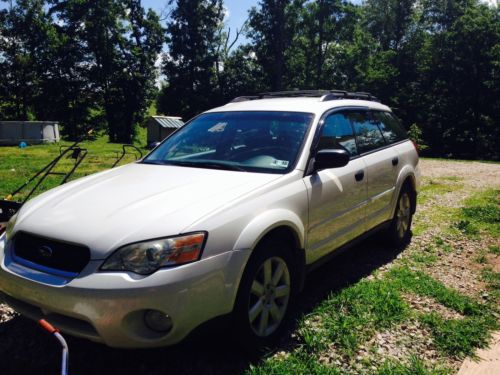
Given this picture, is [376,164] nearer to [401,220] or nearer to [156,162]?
[401,220]

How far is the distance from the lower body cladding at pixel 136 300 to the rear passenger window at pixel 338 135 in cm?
165

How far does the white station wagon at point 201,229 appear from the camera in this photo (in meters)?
2.26

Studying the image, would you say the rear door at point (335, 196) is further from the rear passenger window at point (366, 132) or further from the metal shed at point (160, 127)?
the metal shed at point (160, 127)

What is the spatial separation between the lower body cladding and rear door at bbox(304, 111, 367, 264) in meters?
1.05

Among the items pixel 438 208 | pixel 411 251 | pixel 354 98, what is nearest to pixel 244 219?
pixel 354 98

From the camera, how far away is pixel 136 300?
7.16 ft

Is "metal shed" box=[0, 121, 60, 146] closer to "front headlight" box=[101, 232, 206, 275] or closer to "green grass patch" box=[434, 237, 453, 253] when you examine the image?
"green grass patch" box=[434, 237, 453, 253]

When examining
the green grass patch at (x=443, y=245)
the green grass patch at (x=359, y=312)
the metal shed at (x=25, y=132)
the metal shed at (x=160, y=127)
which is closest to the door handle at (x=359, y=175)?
the green grass patch at (x=359, y=312)

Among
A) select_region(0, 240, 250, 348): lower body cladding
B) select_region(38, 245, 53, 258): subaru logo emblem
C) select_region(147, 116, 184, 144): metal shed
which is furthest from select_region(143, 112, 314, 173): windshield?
select_region(147, 116, 184, 144): metal shed

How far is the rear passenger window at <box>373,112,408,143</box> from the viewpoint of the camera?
4930mm

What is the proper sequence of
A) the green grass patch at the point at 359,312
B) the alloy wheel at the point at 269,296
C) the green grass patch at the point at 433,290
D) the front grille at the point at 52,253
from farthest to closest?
the green grass patch at the point at 433,290 < the green grass patch at the point at 359,312 < the alloy wheel at the point at 269,296 < the front grille at the point at 52,253

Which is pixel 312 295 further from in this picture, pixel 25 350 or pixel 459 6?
pixel 459 6

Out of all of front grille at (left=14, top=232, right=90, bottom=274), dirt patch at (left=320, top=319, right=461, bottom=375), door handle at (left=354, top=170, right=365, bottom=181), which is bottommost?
dirt patch at (left=320, top=319, right=461, bottom=375)

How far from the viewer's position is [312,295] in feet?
12.5
